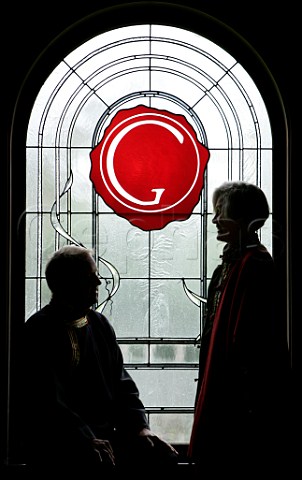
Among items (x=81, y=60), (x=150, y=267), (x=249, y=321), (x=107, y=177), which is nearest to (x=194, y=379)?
(x=150, y=267)

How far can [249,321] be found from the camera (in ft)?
6.54

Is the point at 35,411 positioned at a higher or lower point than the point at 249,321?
lower

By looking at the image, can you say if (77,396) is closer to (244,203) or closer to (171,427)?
(171,427)

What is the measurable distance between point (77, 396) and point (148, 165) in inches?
38.8

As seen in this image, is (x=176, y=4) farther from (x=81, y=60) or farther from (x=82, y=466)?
(x=82, y=466)

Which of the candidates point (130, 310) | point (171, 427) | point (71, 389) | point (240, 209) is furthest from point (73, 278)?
point (171, 427)

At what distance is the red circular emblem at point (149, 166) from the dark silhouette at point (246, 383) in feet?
1.83

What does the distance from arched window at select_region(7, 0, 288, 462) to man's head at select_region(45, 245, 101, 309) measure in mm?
395

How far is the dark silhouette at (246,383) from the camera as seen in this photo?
200cm

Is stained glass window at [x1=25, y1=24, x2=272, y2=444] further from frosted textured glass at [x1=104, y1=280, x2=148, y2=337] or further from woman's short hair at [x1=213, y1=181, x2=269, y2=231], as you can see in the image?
woman's short hair at [x1=213, y1=181, x2=269, y2=231]

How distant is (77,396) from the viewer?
2.13 m

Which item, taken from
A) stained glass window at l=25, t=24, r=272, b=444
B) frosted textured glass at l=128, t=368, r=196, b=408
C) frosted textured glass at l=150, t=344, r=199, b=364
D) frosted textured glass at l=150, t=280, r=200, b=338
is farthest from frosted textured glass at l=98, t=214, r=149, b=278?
frosted textured glass at l=128, t=368, r=196, b=408
